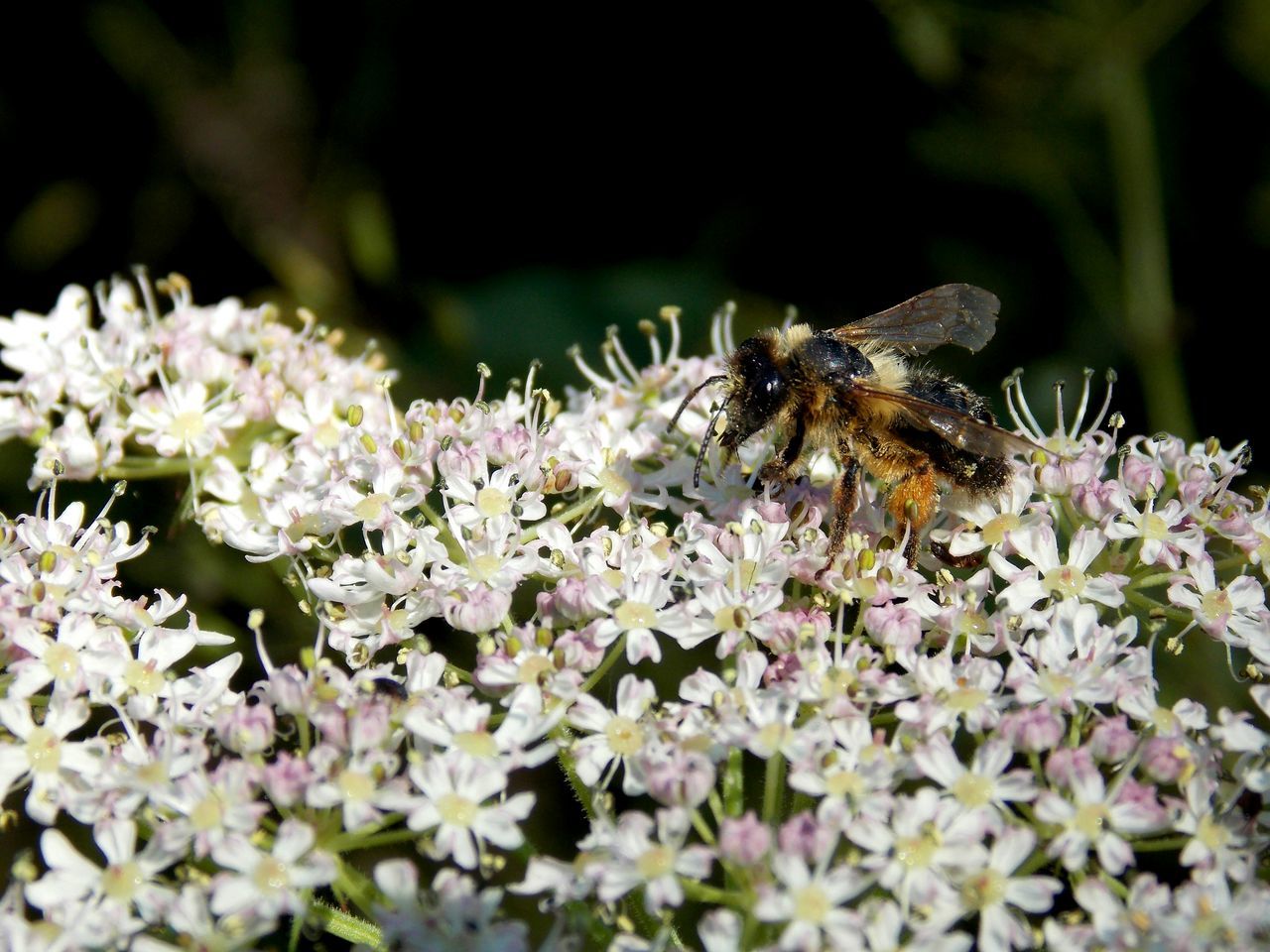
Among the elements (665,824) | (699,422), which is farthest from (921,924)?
(699,422)

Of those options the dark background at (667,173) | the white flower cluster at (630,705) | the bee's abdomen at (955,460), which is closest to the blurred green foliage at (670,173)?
the dark background at (667,173)

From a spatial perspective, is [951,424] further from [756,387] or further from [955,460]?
[756,387]

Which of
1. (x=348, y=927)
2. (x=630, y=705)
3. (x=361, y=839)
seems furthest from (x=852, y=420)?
(x=348, y=927)

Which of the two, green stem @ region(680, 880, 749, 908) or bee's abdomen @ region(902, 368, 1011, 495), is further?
bee's abdomen @ region(902, 368, 1011, 495)

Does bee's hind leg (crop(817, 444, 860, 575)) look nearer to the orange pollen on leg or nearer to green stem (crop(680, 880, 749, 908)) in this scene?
the orange pollen on leg

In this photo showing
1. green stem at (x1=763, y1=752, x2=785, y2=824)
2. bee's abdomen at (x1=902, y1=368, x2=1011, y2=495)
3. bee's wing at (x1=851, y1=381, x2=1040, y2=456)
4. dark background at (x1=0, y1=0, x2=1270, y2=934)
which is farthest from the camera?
dark background at (x1=0, y1=0, x2=1270, y2=934)

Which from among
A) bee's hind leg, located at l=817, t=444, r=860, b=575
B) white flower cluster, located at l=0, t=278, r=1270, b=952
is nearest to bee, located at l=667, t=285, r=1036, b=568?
bee's hind leg, located at l=817, t=444, r=860, b=575

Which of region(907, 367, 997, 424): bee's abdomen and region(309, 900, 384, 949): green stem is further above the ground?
region(907, 367, 997, 424): bee's abdomen
